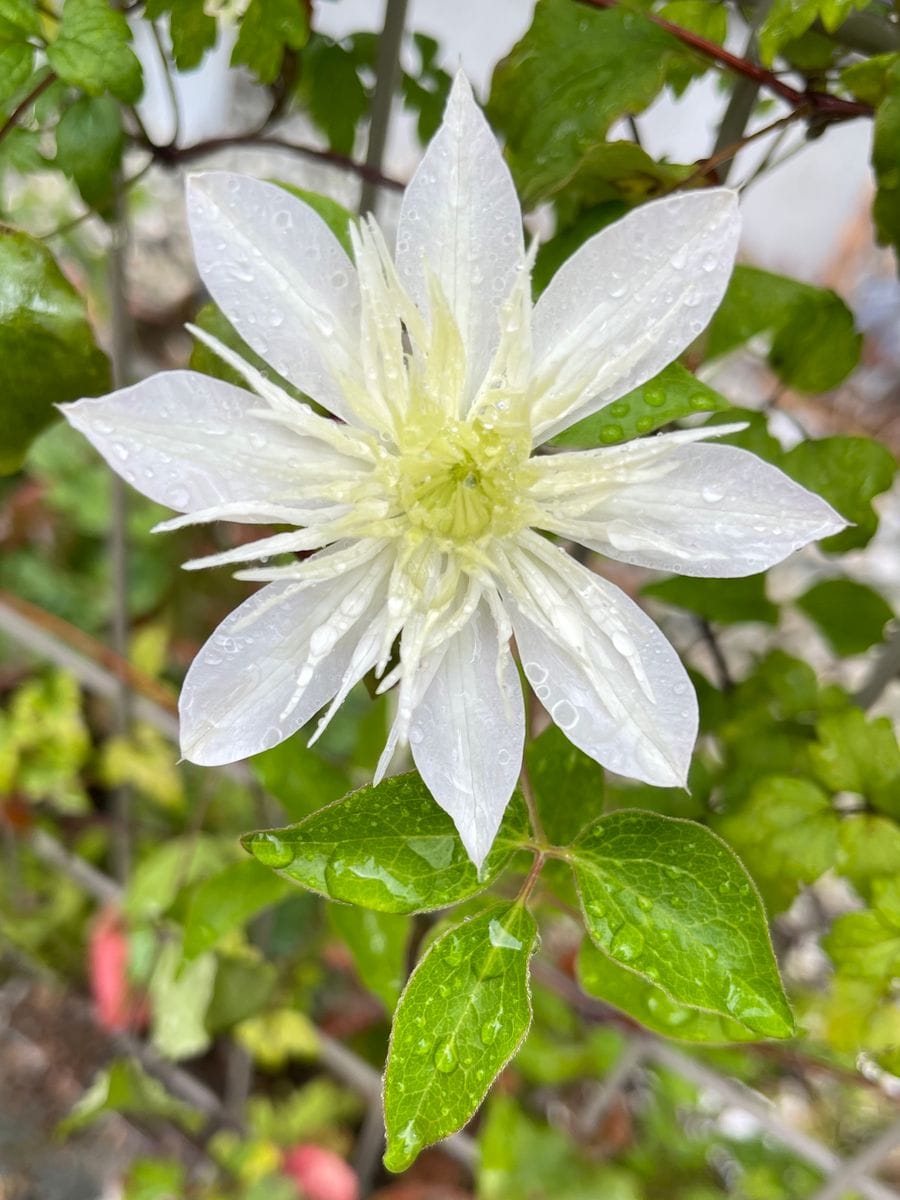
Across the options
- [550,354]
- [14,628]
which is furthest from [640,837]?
[14,628]

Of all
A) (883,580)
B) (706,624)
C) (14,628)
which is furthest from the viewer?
(883,580)

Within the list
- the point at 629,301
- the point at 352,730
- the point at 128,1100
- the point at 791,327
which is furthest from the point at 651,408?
Result: the point at 352,730

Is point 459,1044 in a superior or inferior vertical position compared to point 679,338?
inferior

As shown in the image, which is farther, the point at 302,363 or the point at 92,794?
the point at 92,794

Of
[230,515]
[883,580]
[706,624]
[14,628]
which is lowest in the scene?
[883,580]

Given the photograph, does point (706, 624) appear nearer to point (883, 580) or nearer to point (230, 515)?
point (230, 515)

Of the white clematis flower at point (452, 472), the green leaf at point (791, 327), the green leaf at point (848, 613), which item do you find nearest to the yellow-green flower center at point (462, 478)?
the white clematis flower at point (452, 472)

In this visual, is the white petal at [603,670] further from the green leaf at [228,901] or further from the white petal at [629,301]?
the green leaf at [228,901]
